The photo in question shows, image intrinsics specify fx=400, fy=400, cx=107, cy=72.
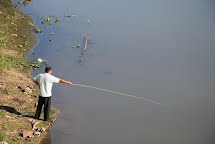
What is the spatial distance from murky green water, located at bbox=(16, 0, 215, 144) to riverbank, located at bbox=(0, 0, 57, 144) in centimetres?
65

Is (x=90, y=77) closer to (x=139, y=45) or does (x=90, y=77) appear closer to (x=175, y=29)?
(x=139, y=45)

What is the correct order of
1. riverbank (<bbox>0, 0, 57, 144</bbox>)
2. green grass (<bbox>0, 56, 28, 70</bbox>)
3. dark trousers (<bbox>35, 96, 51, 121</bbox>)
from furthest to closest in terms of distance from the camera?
1. green grass (<bbox>0, 56, 28, 70</bbox>)
2. dark trousers (<bbox>35, 96, 51, 121</bbox>)
3. riverbank (<bbox>0, 0, 57, 144</bbox>)

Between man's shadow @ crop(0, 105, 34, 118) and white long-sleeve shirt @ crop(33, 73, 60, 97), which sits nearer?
white long-sleeve shirt @ crop(33, 73, 60, 97)

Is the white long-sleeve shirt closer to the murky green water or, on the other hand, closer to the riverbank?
the riverbank

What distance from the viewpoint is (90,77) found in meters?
15.1

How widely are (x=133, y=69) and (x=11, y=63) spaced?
481cm

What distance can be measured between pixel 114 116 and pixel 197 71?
5446mm

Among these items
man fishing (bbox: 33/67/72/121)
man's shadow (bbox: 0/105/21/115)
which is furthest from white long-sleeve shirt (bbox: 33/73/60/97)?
man's shadow (bbox: 0/105/21/115)

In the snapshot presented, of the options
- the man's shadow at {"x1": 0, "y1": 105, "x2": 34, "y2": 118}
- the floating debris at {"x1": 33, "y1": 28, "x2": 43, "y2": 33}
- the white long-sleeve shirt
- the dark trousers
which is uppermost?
the floating debris at {"x1": 33, "y1": 28, "x2": 43, "y2": 33}

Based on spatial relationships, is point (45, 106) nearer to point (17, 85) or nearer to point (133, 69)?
point (17, 85)

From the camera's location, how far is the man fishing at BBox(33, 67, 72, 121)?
1058 centimetres

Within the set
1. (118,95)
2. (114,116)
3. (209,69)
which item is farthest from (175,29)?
(114,116)

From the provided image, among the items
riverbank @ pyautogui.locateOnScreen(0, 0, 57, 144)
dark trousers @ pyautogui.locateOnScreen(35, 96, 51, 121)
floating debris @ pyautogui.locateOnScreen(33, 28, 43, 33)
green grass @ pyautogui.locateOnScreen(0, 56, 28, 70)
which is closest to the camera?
riverbank @ pyautogui.locateOnScreen(0, 0, 57, 144)

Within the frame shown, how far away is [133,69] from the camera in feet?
52.7
